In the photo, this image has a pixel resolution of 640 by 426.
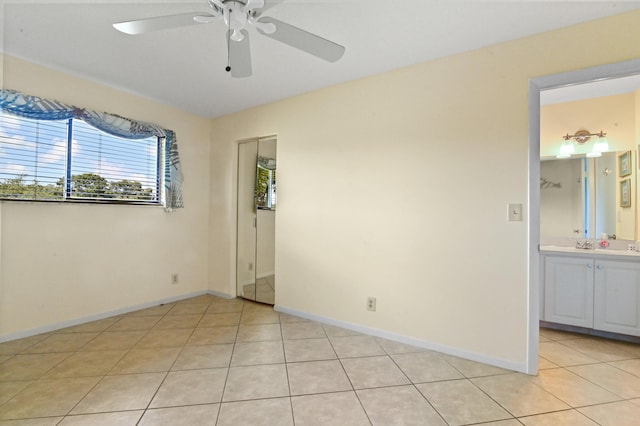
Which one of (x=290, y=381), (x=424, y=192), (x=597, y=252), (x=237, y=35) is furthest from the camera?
(x=597, y=252)

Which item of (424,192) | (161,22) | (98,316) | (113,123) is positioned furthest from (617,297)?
(113,123)

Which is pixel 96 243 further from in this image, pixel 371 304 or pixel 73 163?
pixel 371 304

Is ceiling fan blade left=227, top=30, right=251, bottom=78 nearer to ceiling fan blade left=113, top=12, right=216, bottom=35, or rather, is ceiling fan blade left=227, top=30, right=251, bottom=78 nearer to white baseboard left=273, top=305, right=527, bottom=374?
ceiling fan blade left=113, top=12, right=216, bottom=35

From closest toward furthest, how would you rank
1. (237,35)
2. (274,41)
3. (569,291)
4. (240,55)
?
(237,35)
(240,55)
(274,41)
(569,291)

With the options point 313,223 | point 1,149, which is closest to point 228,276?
point 313,223

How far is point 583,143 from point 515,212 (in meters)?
1.89

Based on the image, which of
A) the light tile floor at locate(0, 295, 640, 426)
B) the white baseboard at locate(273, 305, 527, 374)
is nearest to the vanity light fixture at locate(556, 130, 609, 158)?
the light tile floor at locate(0, 295, 640, 426)

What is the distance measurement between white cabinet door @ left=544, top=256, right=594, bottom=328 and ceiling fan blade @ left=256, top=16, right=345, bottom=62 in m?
2.78

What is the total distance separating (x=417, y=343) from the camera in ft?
7.68

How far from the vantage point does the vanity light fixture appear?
2879 mm

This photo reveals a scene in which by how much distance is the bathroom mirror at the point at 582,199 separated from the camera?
112 inches

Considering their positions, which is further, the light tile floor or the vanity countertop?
the vanity countertop

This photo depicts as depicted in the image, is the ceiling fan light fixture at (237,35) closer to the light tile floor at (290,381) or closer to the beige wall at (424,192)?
the beige wall at (424,192)

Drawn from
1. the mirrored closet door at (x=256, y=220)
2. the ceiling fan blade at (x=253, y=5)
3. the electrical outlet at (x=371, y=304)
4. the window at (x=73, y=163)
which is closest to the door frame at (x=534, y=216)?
the electrical outlet at (x=371, y=304)
